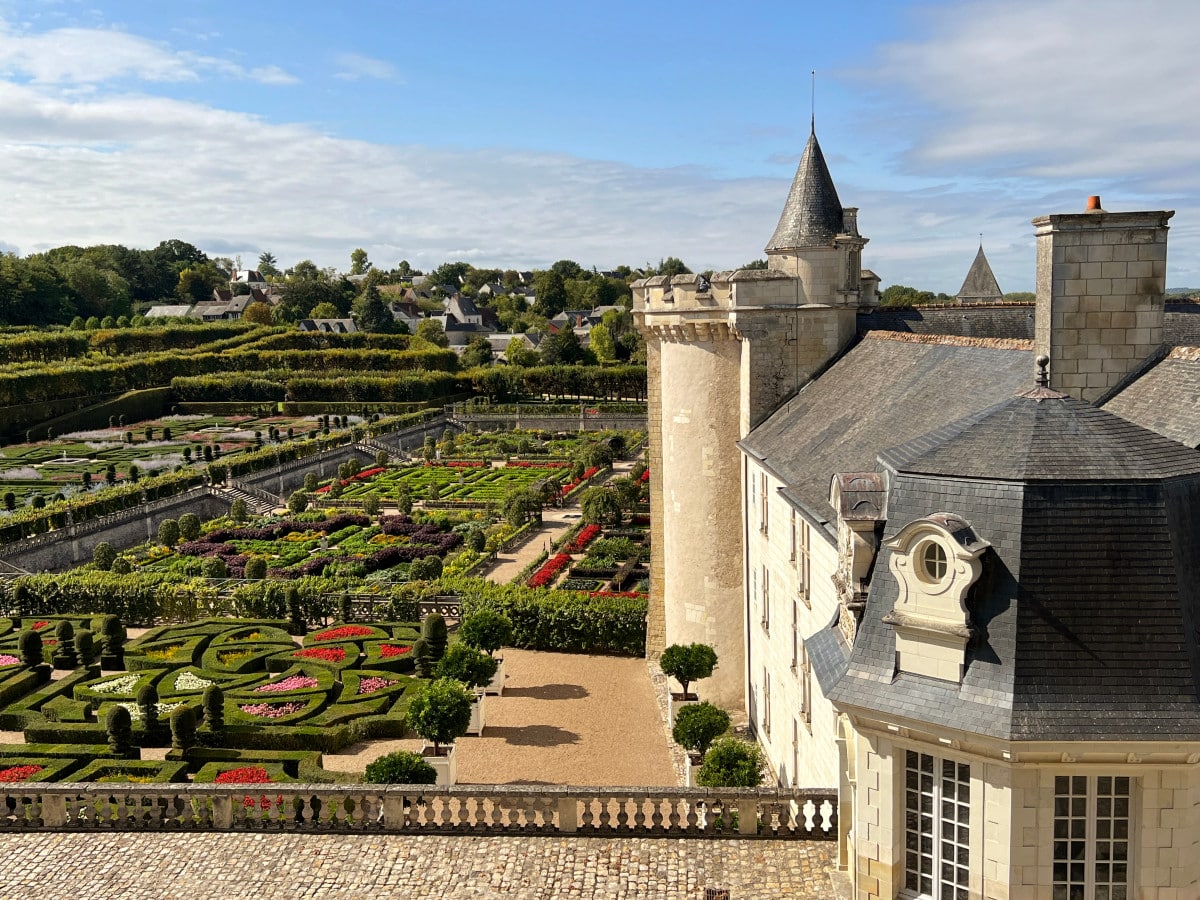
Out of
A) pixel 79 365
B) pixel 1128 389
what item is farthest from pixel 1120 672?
pixel 79 365

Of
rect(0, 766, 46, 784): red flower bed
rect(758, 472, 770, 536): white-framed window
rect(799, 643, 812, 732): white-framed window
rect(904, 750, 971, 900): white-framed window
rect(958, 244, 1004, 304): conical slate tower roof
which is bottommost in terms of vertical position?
rect(0, 766, 46, 784): red flower bed

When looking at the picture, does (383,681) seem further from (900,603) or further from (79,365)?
(79,365)

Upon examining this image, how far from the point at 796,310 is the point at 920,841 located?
47.4 feet

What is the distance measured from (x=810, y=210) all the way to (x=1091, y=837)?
641 inches

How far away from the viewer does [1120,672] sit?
340 inches

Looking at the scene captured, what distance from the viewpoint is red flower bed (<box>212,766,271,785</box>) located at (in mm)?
19375

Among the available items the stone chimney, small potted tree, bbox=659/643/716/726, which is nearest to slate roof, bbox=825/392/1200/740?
the stone chimney

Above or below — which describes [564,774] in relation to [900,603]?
below

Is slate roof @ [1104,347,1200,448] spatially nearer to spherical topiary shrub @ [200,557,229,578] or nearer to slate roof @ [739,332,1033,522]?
slate roof @ [739,332,1033,522]

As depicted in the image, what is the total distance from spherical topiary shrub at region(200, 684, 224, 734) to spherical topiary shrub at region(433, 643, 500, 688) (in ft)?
15.4

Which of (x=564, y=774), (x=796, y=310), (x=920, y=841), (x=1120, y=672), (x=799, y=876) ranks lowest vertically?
(x=564, y=774)

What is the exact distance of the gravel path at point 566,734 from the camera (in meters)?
21.0

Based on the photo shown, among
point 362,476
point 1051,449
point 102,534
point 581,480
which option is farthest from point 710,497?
point 362,476

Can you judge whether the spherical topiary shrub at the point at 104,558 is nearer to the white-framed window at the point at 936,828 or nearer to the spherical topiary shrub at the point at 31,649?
the spherical topiary shrub at the point at 31,649
